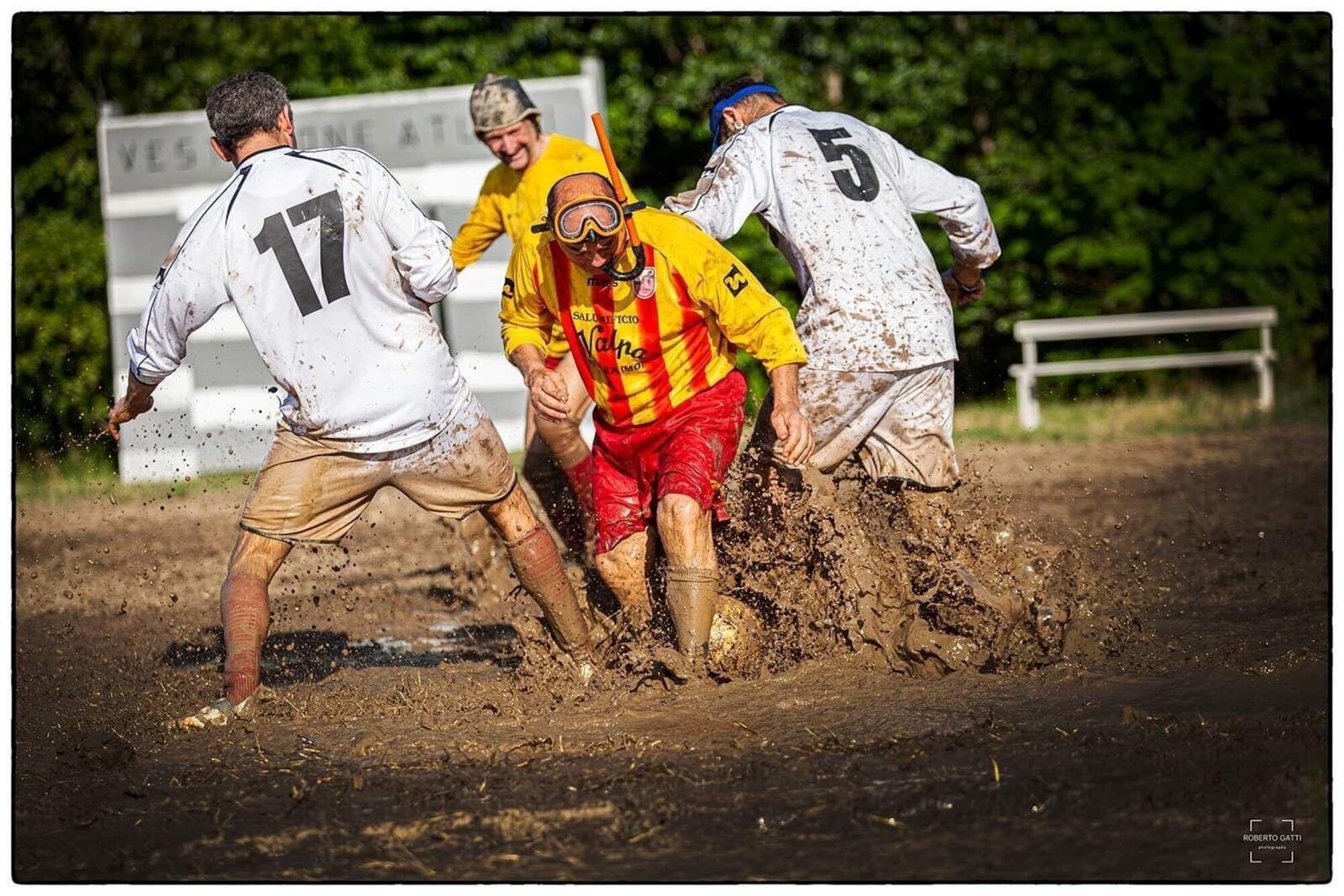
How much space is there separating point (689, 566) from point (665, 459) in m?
0.44

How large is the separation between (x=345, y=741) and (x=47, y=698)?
71.0 inches

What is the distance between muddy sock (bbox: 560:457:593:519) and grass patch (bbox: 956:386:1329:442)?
6.17 m

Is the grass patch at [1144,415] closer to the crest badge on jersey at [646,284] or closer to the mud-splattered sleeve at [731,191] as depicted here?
the mud-splattered sleeve at [731,191]

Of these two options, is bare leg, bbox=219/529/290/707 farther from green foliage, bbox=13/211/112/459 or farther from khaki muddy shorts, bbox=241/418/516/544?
green foliage, bbox=13/211/112/459

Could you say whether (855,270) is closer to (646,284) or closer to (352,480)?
(646,284)

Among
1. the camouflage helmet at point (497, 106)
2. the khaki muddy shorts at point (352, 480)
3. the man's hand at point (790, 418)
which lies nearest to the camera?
the khaki muddy shorts at point (352, 480)

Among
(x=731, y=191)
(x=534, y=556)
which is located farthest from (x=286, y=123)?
(x=534, y=556)

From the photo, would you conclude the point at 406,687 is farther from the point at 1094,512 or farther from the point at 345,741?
the point at 1094,512

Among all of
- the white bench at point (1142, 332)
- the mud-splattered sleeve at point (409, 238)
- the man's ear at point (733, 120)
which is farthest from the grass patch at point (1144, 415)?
the mud-splattered sleeve at point (409, 238)

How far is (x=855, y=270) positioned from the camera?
5754mm

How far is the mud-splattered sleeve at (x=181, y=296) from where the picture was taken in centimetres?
507

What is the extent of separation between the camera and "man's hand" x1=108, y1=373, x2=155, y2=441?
5.35 meters

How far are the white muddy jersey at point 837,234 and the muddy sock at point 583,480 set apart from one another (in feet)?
4.75

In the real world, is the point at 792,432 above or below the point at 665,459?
above
